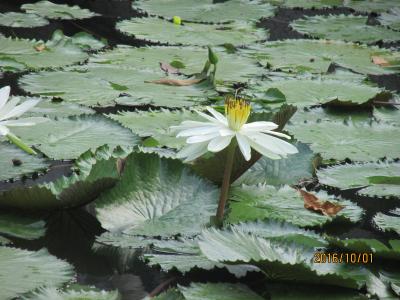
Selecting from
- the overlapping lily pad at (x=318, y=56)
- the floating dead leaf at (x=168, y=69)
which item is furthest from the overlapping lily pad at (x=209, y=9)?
the floating dead leaf at (x=168, y=69)

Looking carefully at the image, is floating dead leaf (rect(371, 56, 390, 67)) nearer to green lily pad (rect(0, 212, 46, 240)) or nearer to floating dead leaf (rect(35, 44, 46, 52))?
floating dead leaf (rect(35, 44, 46, 52))

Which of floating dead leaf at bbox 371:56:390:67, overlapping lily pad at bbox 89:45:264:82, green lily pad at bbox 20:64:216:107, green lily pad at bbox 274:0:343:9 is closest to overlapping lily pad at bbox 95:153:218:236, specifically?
green lily pad at bbox 20:64:216:107

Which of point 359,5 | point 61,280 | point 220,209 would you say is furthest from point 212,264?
point 359,5

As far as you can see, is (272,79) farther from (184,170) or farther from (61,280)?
(61,280)

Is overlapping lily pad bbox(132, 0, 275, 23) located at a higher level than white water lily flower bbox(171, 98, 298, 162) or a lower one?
lower

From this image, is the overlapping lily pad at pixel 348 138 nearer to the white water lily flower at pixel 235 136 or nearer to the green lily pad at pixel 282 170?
the green lily pad at pixel 282 170

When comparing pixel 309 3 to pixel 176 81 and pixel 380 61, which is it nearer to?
pixel 380 61
